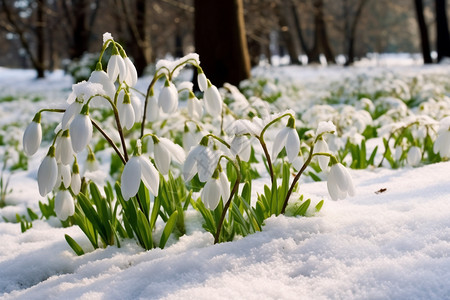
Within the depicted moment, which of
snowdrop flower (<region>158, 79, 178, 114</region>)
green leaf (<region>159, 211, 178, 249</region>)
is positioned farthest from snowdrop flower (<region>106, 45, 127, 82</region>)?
green leaf (<region>159, 211, 178, 249</region>)

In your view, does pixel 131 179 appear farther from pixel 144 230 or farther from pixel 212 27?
pixel 212 27

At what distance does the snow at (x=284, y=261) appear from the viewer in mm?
1323

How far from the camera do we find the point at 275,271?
145 centimetres

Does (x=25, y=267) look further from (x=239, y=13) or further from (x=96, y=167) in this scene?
(x=239, y=13)

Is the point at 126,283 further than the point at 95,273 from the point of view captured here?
No

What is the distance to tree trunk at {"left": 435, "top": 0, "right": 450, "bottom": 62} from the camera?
14701 millimetres

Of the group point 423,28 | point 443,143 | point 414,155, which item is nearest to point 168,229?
point 443,143

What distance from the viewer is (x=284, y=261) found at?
4.93 feet

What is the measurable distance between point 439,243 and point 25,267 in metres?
1.36

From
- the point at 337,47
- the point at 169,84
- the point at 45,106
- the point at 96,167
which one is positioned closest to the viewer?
the point at 45,106

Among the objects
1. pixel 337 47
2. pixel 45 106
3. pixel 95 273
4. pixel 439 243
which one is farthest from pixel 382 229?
pixel 337 47

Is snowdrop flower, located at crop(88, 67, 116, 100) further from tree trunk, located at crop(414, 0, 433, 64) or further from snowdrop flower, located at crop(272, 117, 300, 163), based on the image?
tree trunk, located at crop(414, 0, 433, 64)

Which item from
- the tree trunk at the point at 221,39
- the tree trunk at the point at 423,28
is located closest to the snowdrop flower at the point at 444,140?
the tree trunk at the point at 221,39

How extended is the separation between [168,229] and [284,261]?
415mm
